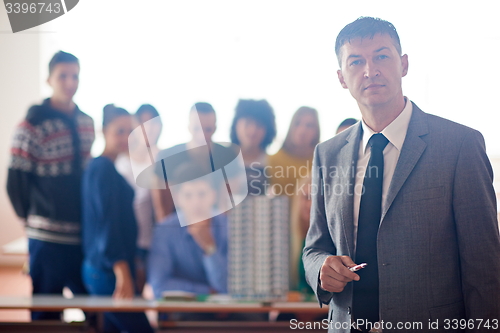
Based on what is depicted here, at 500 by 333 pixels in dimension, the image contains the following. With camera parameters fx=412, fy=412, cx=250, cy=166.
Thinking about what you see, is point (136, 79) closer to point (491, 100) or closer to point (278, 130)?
point (278, 130)

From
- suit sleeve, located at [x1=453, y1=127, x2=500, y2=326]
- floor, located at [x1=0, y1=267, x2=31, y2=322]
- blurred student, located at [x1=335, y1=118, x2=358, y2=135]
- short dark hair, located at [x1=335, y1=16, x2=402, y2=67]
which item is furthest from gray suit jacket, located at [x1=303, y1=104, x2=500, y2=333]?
floor, located at [x1=0, y1=267, x2=31, y2=322]

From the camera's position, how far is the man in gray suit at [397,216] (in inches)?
39.1

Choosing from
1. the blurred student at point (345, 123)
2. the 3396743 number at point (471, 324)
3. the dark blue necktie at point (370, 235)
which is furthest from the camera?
the blurred student at point (345, 123)

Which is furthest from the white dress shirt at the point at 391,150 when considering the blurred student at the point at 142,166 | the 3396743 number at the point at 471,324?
the blurred student at the point at 142,166

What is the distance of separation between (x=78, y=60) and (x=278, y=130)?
1117mm

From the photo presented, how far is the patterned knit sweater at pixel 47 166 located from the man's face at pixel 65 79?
81 mm

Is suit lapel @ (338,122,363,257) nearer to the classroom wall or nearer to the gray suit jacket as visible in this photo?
the gray suit jacket

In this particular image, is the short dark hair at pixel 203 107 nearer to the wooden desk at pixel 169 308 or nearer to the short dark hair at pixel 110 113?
the short dark hair at pixel 110 113

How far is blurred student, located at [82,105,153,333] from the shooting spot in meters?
2.20

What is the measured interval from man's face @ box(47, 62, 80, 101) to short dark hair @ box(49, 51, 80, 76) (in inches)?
0.5

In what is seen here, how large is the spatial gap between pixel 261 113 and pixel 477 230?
1342mm

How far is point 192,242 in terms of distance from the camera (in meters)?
2.19

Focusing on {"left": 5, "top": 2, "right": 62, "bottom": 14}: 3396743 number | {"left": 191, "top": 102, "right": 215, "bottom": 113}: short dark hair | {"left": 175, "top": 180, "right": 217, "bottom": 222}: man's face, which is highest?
{"left": 5, "top": 2, "right": 62, "bottom": 14}: 3396743 number

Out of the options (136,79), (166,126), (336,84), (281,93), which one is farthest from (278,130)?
(136,79)
